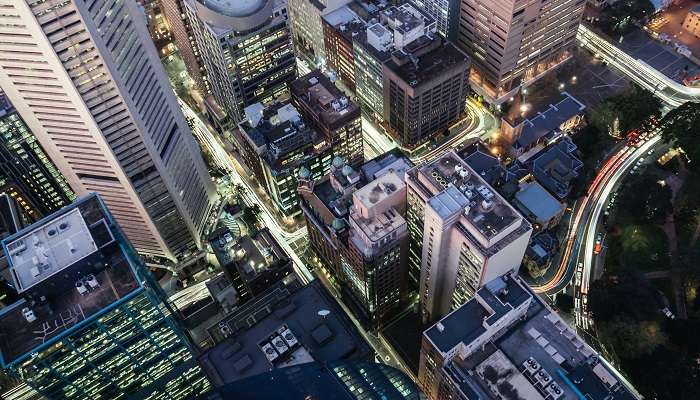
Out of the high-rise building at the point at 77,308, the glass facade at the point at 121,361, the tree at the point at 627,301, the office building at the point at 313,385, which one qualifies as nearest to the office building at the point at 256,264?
the glass facade at the point at 121,361

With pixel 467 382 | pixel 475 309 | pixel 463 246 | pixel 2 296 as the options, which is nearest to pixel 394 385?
pixel 467 382

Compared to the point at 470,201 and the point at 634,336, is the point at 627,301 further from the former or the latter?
the point at 470,201

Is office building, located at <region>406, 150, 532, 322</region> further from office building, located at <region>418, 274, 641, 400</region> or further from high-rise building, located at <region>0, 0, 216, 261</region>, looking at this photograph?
high-rise building, located at <region>0, 0, 216, 261</region>

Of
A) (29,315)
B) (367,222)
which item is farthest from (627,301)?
(29,315)

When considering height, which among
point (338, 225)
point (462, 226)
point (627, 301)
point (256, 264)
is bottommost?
point (627, 301)

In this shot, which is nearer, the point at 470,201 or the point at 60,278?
the point at 60,278

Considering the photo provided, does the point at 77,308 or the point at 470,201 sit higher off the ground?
the point at 77,308
